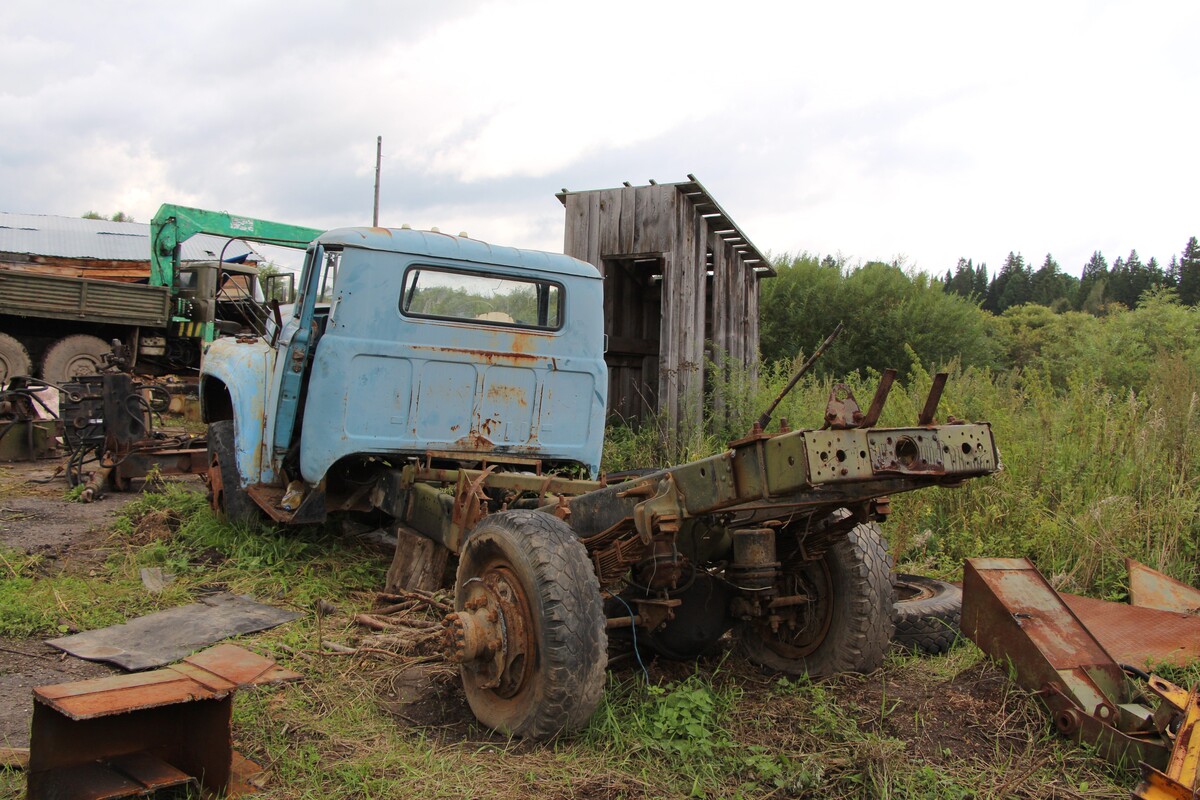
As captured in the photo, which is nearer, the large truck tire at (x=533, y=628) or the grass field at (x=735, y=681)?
the grass field at (x=735, y=681)

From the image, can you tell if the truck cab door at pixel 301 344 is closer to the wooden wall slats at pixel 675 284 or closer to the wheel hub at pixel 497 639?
the wheel hub at pixel 497 639

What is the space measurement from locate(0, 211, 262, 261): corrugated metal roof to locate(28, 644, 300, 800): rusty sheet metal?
68.9ft

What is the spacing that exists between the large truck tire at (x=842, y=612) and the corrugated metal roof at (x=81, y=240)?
21.1 meters

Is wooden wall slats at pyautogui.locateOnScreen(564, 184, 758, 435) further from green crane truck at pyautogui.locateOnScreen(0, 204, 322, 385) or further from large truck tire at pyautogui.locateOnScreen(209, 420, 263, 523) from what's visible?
green crane truck at pyautogui.locateOnScreen(0, 204, 322, 385)

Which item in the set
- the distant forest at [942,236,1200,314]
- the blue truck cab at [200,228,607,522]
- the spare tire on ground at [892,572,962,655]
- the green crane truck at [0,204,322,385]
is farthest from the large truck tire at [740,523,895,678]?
the distant forest at [942,236,1200,314]

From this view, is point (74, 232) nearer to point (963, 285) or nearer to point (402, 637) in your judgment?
point (402, 637)

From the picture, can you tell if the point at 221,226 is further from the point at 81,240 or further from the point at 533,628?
the point at 81,240

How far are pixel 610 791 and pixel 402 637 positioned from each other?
180 cm

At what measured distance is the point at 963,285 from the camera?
6012cm

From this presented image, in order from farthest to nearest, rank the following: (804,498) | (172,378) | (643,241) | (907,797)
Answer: (172,378), (643,241), (804,498), (907,797)

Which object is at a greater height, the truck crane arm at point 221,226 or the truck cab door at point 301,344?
the truck crane arm at point 221,226

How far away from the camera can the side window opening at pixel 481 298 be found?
536 centimetres

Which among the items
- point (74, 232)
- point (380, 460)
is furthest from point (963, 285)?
point (380, 460)

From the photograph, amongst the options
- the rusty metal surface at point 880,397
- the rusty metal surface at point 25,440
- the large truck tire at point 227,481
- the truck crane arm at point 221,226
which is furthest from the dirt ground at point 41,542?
the truck crane arm at point 221,226
